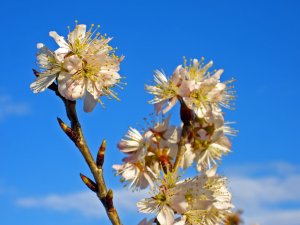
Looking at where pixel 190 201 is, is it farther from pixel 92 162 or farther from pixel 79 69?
pixel 79 69

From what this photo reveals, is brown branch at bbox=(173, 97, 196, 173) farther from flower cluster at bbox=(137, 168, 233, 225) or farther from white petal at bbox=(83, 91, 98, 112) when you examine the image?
white petal at bbox=(83, 91, 98, 112)

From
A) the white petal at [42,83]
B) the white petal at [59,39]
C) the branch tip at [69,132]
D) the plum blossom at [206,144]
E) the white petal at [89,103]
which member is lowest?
the plum blossom at [206,144]

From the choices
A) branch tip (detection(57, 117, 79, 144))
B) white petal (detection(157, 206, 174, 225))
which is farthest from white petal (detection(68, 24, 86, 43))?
white petal (detection(157, 206, 174, 225))

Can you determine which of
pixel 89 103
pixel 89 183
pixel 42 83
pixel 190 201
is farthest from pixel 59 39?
pixel 190 201

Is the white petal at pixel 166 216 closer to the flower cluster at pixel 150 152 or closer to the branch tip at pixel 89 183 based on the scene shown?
the flower cluster at pixel 150 152

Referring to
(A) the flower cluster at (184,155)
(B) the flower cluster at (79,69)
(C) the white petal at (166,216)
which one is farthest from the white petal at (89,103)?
(C) the white petal at (166,216)

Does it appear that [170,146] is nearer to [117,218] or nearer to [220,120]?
[220,120]

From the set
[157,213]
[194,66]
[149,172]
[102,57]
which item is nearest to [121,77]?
[102,57]
